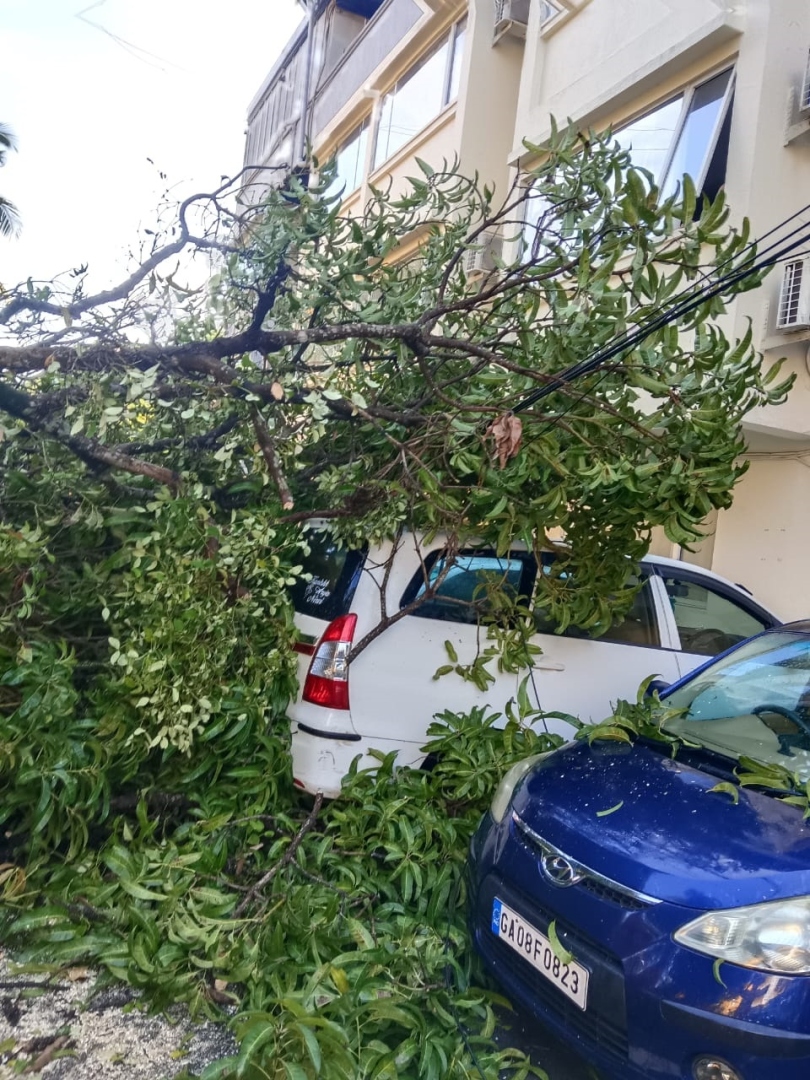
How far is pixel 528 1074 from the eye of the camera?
8.24 feet

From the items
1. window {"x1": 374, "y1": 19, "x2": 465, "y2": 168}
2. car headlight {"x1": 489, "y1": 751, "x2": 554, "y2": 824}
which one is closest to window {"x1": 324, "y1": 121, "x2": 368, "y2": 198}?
window {"x1": 374, "y1": 19, "x2": 465, "y2": 168}

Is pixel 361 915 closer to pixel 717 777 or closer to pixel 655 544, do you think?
pixel 717 777

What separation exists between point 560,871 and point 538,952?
0.80ft

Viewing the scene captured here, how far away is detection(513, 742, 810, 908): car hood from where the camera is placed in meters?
2.12

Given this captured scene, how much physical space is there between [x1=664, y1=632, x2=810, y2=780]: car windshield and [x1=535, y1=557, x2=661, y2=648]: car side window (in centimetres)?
72

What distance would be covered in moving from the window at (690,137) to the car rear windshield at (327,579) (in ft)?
16.0

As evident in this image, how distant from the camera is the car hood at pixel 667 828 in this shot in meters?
2.12

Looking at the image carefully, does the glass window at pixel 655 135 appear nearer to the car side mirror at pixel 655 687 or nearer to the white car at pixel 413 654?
the white car at pixel 413 654

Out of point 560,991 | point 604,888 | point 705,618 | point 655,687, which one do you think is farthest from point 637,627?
point 560,991

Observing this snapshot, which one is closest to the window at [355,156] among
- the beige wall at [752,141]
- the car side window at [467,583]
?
the beige wall at [752,141]

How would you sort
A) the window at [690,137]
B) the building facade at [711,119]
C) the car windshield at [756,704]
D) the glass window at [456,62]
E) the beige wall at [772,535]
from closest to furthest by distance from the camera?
1. the car windshield at [756,704]
2. the building facade at [711,119]
3. the window at [690,137]
4. the beige wall at [772,535]
5. the glass window at [456,62]

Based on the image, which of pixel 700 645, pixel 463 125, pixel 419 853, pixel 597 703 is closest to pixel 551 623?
pixel 597 703

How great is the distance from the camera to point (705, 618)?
15.1 ft

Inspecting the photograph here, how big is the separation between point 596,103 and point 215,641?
24.4ft
